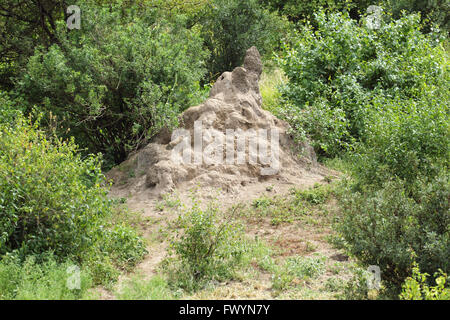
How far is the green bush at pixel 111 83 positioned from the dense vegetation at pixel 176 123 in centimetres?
3

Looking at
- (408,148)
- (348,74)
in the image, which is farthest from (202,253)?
(348,74)

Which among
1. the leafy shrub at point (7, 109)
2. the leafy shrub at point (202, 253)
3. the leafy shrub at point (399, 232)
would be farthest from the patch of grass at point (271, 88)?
the leafy shrub at point (399, 232)

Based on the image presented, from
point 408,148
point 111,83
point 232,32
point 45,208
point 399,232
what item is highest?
point 232,32

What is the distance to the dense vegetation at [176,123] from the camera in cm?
516

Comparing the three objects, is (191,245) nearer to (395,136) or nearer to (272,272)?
(272,272)

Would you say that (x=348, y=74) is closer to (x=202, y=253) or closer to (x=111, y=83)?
(x=111, y=83)

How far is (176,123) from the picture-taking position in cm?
867

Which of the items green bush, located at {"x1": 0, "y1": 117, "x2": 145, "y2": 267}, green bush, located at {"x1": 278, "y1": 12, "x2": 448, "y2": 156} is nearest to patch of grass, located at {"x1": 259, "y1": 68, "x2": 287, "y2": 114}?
green bush, located at {"x1": 278, "y1": 12, "x2": 448, "y2": 156}

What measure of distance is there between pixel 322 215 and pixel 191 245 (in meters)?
2.69

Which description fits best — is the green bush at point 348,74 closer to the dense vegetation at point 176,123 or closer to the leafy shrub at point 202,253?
the dense vegetation at point 176,123

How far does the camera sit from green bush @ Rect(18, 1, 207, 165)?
29.5ft

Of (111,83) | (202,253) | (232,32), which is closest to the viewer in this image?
(202,253)

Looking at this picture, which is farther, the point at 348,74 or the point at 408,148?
the point at 348,74

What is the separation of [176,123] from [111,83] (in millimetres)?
1537
